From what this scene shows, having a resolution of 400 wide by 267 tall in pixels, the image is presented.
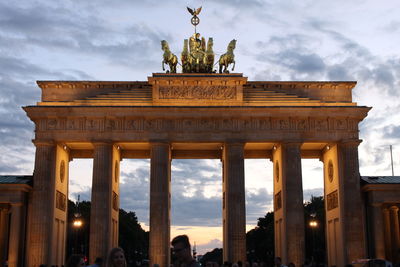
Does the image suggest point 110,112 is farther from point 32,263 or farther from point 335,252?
point 335,252

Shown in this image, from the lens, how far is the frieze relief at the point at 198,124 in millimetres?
62344

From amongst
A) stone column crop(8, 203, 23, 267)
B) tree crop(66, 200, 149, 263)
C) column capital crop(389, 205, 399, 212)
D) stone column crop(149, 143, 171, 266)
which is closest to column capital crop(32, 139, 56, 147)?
stone column crop(8, 203, 23, 267)

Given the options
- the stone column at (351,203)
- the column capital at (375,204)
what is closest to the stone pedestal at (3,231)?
the stone column at (351,203)

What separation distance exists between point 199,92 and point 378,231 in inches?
887

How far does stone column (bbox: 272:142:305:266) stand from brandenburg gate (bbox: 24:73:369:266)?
10 cm

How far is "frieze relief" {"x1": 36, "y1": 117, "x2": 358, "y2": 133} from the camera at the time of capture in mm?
62344

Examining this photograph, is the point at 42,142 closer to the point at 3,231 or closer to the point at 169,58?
the point at 3,231

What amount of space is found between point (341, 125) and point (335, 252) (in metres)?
13.2

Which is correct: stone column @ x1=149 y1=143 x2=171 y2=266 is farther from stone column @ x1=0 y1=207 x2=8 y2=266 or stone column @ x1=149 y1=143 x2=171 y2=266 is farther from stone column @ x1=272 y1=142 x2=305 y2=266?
stone column @ x1=0 y1=207 x2=8 y2=266

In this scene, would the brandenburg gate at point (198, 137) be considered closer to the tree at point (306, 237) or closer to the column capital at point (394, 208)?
the column capital at point (394, 208)

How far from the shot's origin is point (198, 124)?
2470 inches

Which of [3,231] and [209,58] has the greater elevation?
[209,58]

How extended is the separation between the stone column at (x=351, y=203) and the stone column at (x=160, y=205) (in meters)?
17.3

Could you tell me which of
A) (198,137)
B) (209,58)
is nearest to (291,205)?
(198,137)
